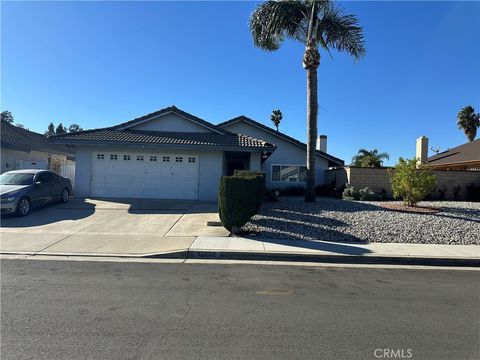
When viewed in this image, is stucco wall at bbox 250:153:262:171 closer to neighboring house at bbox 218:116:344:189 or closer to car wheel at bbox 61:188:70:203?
neighboring house at bbox 218:116:344:189

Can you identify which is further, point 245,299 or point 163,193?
point 163,193

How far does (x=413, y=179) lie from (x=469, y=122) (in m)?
33.6

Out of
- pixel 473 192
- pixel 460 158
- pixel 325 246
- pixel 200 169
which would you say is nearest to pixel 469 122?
pixel 460 158

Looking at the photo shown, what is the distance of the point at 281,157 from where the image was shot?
24.3 m

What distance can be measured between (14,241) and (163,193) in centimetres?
810

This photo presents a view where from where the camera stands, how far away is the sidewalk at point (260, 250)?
813 centimetres

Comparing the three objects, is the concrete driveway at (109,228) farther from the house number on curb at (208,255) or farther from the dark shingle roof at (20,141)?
the dark shingle roof at (20,141)

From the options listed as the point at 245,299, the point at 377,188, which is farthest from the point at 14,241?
the point at 377,188

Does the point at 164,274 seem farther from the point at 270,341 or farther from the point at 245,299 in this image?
the point at 270,341

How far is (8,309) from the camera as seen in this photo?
4.71 meters

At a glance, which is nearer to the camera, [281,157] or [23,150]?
[281,157]

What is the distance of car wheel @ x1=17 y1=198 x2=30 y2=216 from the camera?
1207 cm

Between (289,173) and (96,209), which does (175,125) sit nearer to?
(96,209)

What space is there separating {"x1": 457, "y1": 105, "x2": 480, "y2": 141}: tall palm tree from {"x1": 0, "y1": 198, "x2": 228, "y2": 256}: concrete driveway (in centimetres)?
3683
